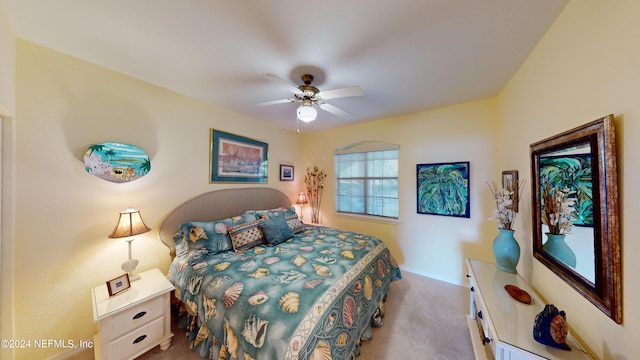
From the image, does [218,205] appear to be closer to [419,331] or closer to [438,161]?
[419,331]

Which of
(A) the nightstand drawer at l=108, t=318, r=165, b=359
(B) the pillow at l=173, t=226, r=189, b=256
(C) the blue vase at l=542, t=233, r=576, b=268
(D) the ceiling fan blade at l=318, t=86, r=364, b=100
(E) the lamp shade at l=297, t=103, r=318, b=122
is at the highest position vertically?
(D) the ceiling fan blade at l=318, t=86, r=364, b=100

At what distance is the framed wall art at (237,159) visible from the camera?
2.71m

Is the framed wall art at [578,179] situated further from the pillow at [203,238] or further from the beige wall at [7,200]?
the beige wall at [7,200]

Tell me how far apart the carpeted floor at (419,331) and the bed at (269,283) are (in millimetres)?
125

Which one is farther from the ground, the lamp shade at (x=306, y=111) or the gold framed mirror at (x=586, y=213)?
the lamp shade at (x=306, y=111)

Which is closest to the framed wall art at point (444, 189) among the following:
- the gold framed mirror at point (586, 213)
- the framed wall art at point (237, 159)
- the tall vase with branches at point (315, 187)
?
the gold framed mirror at point (586, 213)

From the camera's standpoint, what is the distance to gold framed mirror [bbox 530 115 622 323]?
800mm

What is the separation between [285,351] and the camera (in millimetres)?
1053

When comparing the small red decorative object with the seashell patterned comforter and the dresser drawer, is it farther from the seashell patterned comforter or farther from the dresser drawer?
the seashell patterned comforter

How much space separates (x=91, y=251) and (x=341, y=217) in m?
3.24

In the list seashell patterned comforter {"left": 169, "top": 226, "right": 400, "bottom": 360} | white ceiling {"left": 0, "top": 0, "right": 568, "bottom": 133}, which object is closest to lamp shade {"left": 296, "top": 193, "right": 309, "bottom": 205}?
seashell patterned comforter {"left": 169, "top": 226, "right": 400, "bottom": 360}

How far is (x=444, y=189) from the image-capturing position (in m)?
2.76

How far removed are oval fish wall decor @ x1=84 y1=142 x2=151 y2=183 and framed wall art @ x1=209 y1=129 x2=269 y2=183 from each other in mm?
771

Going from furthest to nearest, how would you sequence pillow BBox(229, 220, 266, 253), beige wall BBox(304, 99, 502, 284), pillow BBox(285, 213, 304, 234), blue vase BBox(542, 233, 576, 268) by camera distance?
pillow BBox(285, 213, 304, 234), beige wall BBox(304, 99, 502, 284), pillow BBox(229, 220, 266, 253), blue vase BBox(542, 233, 576, 268)
